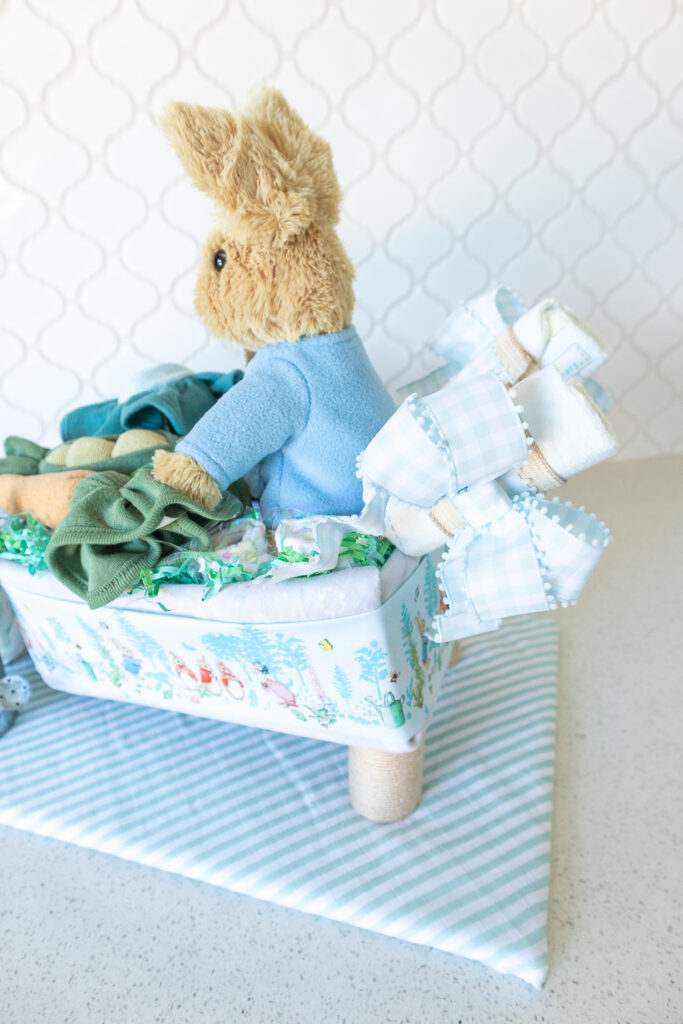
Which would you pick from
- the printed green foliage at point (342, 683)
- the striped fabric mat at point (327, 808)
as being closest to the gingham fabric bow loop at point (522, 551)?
the printed green foliage at point (342, 683)

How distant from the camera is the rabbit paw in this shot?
615 millimetres

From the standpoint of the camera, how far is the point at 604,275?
115 centimetres

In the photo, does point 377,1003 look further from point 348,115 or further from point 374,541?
point 348,115

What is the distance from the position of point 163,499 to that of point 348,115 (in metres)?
0.65

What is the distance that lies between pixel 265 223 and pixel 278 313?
7 centimetres

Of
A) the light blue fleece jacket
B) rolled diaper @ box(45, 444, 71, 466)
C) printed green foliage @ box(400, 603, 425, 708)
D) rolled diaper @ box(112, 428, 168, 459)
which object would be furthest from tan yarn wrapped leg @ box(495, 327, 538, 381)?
rolled diaper @ box(45, 444, 71, 466)

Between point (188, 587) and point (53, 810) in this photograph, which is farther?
point (53, 810)

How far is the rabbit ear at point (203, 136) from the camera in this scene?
0.58m

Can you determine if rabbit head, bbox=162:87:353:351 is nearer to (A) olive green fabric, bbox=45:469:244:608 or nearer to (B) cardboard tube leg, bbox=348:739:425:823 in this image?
(A) olive green fabric, bbox=45:469:244:608

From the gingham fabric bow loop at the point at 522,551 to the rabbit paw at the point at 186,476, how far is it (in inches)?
8.4

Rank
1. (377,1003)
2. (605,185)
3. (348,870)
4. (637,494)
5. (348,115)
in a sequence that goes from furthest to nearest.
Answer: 1. (637,494)
2. (605,185)
3. (348,115)
4. (348,870)
5. (377,1003)

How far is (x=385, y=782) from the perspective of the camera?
0.67 metres

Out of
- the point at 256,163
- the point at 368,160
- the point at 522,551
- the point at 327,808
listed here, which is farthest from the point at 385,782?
the point at 368,160

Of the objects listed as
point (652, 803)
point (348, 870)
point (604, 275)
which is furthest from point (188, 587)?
point (604, 275)
